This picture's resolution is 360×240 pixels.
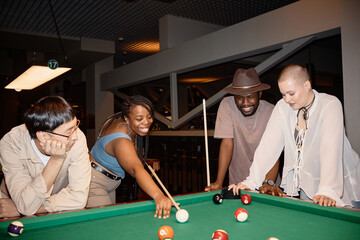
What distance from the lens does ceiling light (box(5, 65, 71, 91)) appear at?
16.0 feet

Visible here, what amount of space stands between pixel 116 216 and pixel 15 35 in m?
5.56

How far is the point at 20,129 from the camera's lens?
1.78 m

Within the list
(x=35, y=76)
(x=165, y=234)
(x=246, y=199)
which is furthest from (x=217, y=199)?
(x=35, y=76)

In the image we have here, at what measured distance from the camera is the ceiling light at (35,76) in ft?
16.0

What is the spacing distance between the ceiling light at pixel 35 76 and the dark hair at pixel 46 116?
3.36 meters

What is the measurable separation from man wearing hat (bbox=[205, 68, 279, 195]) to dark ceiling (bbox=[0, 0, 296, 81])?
7.51 feet

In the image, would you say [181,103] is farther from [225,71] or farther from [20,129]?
[20,129]

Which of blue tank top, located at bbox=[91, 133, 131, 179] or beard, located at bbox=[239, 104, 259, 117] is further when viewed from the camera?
beard, located at bbox=[239, 104, 259, 117]

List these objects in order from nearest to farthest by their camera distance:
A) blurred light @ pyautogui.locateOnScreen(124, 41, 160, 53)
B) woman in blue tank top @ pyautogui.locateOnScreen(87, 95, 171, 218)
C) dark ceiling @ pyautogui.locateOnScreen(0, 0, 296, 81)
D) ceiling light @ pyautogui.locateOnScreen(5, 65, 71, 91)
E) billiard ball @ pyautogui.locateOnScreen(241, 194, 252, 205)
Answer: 1. billiard ball @ pyautogui.locateOnScreen(241, 194, 252, 205)
2. woman in blue tank top @ pyautogui.locateOnScreen(87, 95, 171, 218)
3. dark ceiling @ pyautogui.locateOnScreen(0, 0, 296, 81)
4. ceiling light @ pyautogui.locateOnScreen(5, 65, 71, 91)
5. blurred light @ pyautogui.locateOnScreen(124, 41, 160, 53)

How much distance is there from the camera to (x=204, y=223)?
4.58 ft

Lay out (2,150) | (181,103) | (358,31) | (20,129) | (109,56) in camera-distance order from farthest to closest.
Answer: (109,56)
(181,103)
(358,31)
(20,129)
(2,150)

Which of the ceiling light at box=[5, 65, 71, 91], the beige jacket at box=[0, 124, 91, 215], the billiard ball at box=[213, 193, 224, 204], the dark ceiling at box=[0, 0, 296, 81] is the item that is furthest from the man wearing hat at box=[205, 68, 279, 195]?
the ceiling light at box=[5, 65, 71, 91]

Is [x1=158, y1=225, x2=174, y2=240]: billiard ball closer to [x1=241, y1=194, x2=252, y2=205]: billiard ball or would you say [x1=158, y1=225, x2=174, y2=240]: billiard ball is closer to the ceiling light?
[x1=241, y1=194, x2=252, y2=205]: billiard ball

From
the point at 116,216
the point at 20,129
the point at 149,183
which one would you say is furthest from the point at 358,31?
the point at 20,129
